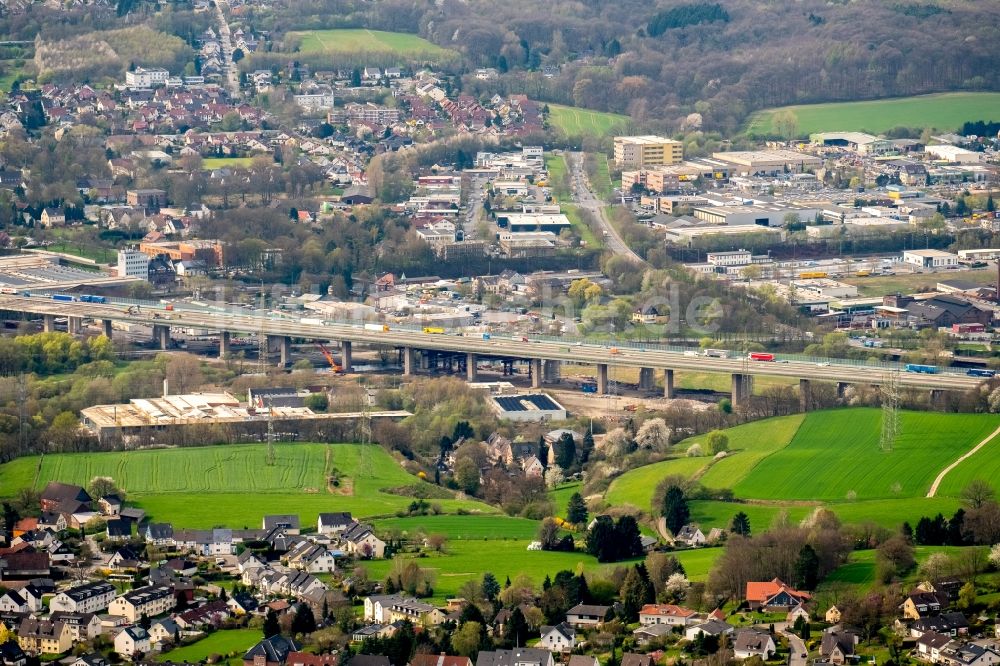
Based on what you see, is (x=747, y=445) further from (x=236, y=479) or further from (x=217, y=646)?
(x=217, y=646)

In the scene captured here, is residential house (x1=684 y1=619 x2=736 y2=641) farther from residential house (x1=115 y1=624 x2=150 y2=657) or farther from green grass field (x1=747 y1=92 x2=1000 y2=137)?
green grass field (x1=747 y1=92 x2=1000 y2=137)

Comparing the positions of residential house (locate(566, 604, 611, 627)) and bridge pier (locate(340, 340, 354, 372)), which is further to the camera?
bridge pier (locate(340, 340, 354, 372))

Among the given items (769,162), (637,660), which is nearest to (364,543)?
(637,660)

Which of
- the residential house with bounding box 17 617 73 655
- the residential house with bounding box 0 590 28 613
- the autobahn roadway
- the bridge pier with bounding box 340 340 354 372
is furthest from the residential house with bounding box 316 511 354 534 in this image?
the bridge pier with bounding box 340 340 354 372

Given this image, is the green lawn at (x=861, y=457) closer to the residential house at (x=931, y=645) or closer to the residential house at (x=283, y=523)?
the residential house at (x=283, y=523)

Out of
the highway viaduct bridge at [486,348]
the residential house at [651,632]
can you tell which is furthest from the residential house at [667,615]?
the highway viaduct bridge at [486,348]
